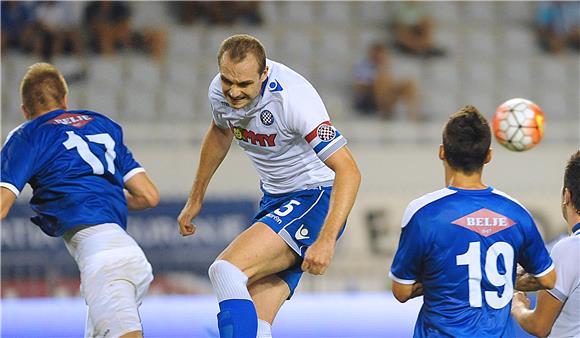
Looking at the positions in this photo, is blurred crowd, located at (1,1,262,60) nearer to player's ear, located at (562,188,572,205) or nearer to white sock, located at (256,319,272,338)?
white sock, located at (256,319,272,338)

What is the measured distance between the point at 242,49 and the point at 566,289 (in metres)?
1.81

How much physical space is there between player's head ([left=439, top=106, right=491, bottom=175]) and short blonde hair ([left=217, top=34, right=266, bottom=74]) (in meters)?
0.96

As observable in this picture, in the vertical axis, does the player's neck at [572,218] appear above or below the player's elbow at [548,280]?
above

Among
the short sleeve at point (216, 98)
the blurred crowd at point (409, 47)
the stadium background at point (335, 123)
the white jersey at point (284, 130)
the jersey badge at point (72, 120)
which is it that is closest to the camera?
the white jersey at point (284, 130)

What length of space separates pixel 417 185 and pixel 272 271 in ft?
23.4

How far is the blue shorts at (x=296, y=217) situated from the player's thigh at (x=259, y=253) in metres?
0.04

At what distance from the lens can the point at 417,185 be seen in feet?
38.4

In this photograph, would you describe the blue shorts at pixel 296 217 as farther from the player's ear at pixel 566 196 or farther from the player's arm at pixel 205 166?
the player's ear at pixel 566 196

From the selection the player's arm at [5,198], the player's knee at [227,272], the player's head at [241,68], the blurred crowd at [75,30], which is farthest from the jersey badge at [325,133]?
the blurred crowd at [75,30]

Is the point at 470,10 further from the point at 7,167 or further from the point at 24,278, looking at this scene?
the point at 7,167

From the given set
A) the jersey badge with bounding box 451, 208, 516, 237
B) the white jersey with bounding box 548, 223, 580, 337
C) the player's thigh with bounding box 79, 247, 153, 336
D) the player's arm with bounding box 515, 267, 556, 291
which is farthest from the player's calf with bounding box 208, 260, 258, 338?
the white jersey with bounding box 548, 223, 580, 337

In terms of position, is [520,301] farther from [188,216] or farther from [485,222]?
[188,216]

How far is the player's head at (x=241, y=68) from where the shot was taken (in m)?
4.54

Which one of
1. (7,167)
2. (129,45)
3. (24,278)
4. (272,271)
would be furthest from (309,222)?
(129,45)
